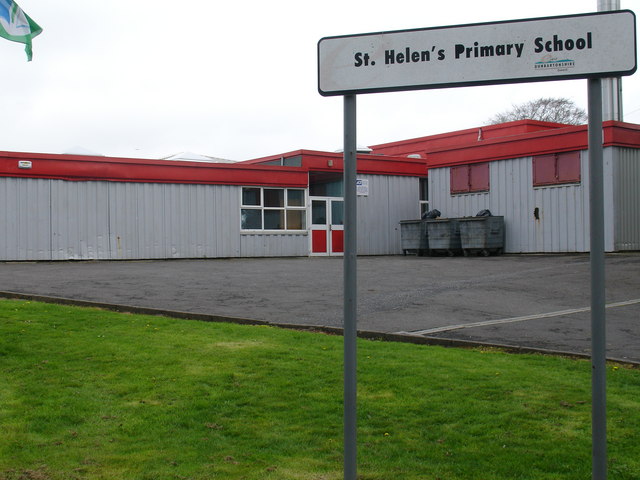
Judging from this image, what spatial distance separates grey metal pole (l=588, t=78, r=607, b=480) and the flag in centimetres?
921

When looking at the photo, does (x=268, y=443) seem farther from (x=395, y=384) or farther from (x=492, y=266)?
(x=492, y=266)

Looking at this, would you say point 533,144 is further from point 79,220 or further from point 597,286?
point 597,286

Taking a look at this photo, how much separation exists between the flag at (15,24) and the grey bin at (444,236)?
16.8 metres

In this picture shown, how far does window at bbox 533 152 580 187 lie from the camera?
23.2 meters

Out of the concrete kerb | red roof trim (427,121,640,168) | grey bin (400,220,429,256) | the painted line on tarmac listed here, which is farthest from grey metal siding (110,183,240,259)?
the painted line on tarmac

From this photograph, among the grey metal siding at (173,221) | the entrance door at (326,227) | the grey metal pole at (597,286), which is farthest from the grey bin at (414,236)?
the grey metal pole at (597,286)

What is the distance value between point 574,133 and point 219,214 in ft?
40.7

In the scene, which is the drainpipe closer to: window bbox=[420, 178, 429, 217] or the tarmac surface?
window bbox=[420, 178, 429, 217]

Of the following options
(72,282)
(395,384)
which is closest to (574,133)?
(72,282)

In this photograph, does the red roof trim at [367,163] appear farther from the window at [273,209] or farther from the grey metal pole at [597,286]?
the grey metal pole at [597,286]

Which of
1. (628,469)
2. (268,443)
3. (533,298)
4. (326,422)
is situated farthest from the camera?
(533,298)

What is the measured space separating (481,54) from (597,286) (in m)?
1.14

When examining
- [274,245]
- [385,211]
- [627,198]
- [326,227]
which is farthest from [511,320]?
[385,211]

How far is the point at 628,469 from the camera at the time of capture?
13.5 ft
